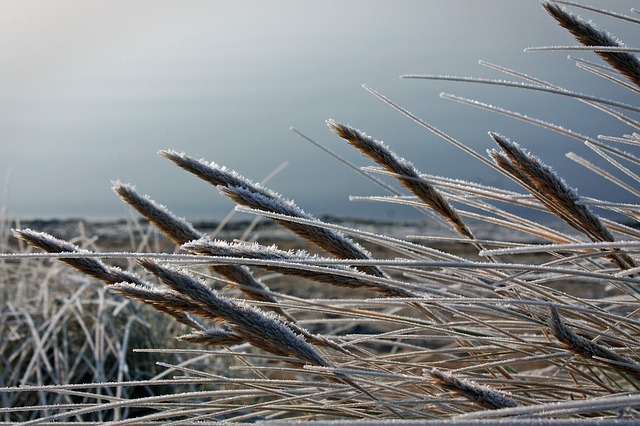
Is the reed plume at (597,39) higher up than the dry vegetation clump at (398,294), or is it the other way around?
the reed plume at (597,39)

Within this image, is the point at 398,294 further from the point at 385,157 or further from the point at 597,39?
the point at 597,39

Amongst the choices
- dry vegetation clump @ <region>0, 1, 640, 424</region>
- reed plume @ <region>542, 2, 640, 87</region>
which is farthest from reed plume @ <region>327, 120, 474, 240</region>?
reed plume @ <region>542, 2, 640, 87</region>

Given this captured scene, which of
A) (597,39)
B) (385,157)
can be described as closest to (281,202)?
(385,157)

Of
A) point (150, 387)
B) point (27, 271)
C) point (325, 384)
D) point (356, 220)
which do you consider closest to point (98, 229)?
point (356, 220)

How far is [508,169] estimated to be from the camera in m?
0.81

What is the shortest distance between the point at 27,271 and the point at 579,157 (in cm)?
188

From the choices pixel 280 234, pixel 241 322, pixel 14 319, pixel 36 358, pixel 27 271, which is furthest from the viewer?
pixel 280 234

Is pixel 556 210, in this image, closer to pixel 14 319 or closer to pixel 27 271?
pixel 14 319

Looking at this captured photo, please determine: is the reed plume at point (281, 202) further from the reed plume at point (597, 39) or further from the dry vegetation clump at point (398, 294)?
the reed plume at point (597, 39)

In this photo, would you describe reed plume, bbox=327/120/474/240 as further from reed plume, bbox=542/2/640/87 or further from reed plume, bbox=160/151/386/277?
reed plume, bbox=542/2/640/87

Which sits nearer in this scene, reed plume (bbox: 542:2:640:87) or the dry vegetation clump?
the dry vegetation clump

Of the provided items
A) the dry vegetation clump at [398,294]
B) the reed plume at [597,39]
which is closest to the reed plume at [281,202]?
the dry vegetation clump at [398,294]

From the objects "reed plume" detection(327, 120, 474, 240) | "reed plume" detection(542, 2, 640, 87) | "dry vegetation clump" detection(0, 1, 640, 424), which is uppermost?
"reed plume" detection(542, 2, 640, 87)

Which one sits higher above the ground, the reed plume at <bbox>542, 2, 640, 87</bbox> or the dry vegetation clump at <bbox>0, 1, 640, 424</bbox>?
the reed plume at <bbox>542, 2, 640, 87</bbox>
